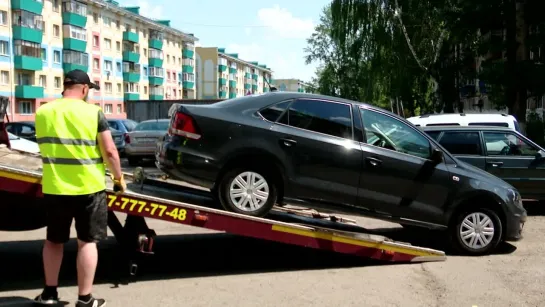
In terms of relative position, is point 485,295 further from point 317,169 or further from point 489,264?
point 317,169

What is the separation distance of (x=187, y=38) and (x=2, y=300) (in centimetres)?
10047

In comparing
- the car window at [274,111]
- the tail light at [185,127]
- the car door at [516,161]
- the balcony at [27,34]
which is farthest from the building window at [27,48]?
the car window at [274,111]

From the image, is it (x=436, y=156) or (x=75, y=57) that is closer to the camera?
(x=436, y=156)

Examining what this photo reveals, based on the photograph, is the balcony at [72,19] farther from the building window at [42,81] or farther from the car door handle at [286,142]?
the car door handle at [286,142]

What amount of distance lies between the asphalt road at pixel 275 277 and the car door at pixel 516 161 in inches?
99.5

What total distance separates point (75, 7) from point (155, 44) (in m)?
24.3

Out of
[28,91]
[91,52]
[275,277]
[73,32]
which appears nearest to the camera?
[275,277]

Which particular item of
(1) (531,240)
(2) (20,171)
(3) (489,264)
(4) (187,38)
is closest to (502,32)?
(1) (531,240)

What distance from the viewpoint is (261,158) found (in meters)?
6.82

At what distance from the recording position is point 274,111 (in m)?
7.04

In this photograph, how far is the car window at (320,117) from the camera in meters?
7.06

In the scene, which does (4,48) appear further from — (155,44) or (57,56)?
(155,44)

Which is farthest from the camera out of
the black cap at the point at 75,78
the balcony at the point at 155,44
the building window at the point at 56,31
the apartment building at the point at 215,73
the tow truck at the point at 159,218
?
the apartment building at the point at 215,73

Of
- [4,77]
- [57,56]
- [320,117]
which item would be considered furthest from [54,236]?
[57,56]
